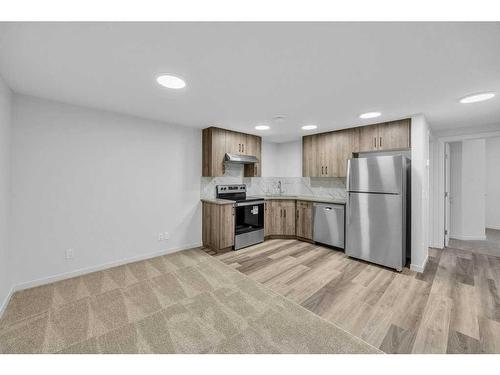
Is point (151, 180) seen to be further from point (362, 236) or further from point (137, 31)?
point (362, 236)

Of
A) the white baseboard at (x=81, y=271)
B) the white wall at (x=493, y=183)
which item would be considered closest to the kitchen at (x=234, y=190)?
the white baseboard at (x=81, y=271)

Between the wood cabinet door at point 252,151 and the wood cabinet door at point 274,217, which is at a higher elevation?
the wood cabinet door at point 252,151

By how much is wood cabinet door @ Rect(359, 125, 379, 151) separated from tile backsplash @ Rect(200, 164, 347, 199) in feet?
3.07

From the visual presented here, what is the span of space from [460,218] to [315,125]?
4173 mm

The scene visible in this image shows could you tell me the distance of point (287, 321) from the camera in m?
1.83

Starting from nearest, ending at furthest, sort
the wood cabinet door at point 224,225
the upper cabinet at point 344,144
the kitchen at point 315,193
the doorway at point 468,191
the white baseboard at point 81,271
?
the white baseboard at point 81,271 → the kitchen at point 315,193 → the upper cabinet at point 344,144 → the wood cabinet door at point 224,225 → the doorway at point 468,191

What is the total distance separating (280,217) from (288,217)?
0.17 metres

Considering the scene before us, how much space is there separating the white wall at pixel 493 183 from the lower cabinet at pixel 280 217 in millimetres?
5552

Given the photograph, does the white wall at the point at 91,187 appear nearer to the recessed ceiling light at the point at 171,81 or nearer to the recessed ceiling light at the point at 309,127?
the recessed ceiling light at the point at 171,81

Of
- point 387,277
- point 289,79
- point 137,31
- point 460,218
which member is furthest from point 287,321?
point 460,218

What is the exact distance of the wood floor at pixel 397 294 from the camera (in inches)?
65.2

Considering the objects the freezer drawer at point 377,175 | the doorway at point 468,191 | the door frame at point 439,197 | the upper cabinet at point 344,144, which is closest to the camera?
the freezer drawer at point 377,175

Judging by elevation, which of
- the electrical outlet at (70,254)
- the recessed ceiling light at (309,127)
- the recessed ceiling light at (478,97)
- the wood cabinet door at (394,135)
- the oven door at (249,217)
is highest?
the recessed ceiling light at (309,127)

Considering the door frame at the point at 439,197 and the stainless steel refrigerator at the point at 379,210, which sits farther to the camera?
A: the door frame at the point at 439,197
